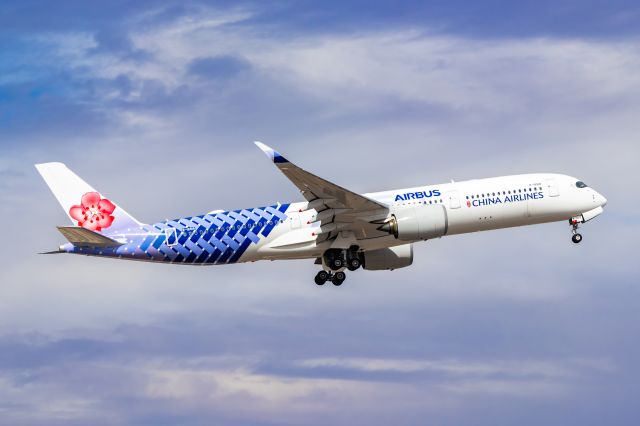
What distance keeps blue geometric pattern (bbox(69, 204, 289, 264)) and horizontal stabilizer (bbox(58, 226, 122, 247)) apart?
1.44ft

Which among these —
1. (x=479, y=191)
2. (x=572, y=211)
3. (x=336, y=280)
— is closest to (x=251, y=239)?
(x=336, y=280)

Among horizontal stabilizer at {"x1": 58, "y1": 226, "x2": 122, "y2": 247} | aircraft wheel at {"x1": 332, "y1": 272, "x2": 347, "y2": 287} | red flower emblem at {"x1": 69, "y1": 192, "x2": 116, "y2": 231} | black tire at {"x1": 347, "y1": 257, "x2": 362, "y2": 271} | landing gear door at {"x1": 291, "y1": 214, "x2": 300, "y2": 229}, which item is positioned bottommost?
aircraft wheel at {"x1": 332, "y1": 272, "x2": 347, "y2": 287}

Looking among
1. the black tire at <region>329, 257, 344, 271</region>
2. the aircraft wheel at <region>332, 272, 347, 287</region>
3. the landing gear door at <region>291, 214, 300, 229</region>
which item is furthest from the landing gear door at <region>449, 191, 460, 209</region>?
the landing gear door at <region>291, 214, 300, 229</region>

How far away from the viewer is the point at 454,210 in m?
62.1

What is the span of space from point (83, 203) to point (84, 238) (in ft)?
16.1

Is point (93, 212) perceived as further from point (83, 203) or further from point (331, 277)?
point (331, 277)

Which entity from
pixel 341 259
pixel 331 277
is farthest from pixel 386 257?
pixel 341 259

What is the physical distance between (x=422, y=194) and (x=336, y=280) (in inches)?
293

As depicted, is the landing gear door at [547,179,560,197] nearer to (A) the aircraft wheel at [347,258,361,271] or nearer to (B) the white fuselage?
(B) the white fuselage

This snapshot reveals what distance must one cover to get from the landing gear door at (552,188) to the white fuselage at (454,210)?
0.13m

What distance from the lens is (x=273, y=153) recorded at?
5478cm

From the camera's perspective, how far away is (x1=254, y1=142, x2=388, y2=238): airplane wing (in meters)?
58.2

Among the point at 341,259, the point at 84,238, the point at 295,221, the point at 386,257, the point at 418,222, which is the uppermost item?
the point at 295,221

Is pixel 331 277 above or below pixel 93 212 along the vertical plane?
below
